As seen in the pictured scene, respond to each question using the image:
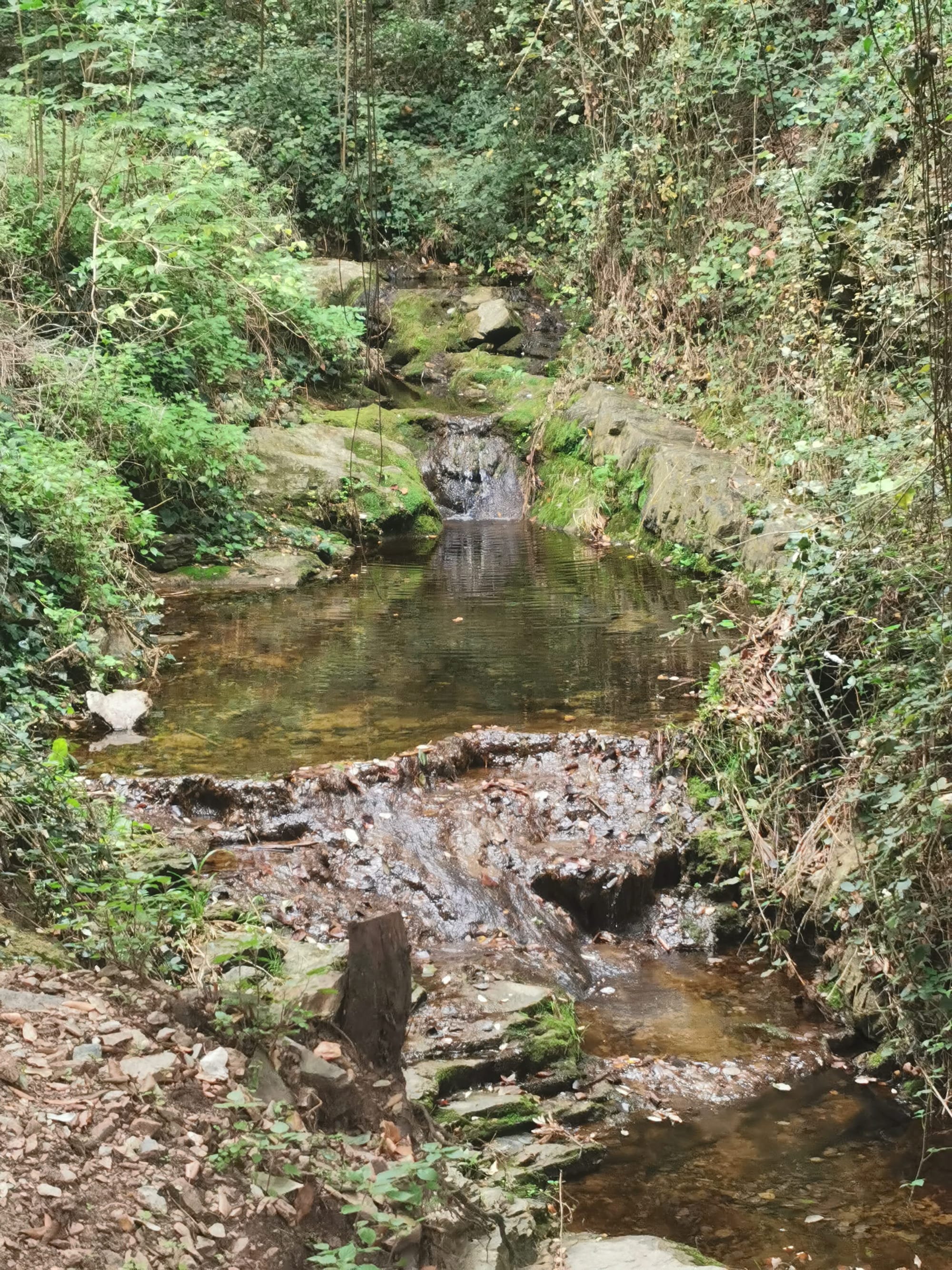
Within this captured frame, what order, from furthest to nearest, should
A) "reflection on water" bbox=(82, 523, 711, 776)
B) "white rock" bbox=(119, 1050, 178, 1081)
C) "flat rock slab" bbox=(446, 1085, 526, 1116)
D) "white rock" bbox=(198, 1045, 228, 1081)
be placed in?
1. "reflection on water" bbox=(82, 523, 711, 776)
2. "flat rock slab" bbox=(446, 1085, 526, 1116)
3. "white rock" bbox=(198, 1045, 228, 1081)
4. "white rock" bbox=(119, 1050, 178, 1081)

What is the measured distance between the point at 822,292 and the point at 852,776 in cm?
676

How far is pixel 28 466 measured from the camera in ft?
23.9

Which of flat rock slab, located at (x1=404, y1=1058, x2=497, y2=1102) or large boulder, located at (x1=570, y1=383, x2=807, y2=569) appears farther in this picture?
large boulder, located at (x1=570, y1=383, x2=807, y2=569)

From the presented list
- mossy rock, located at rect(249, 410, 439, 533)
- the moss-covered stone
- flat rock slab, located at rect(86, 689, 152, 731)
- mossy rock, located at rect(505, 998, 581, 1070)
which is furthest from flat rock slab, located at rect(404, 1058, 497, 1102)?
the moss-covered stone

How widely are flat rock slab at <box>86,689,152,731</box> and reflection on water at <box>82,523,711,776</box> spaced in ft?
0.42

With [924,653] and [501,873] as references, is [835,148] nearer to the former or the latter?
[924,653]

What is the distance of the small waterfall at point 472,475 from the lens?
14031mm

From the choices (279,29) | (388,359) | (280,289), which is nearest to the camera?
(280,289)

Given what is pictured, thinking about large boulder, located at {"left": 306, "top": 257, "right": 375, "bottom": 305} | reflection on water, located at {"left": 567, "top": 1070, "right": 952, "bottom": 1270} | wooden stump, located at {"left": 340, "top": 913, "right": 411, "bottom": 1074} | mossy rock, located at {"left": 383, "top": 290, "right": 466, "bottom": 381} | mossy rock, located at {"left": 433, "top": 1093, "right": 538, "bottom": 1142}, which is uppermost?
large boulder, located at {"left": 306, "top": 257, "right": 375, "bottom": 305}

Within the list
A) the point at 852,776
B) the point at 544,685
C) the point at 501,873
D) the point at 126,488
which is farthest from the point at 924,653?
the point at 126,488

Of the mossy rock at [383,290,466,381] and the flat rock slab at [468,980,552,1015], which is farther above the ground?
the mossy rock at [383,290,466,381]

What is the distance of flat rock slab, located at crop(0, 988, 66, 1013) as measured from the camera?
3.05 m

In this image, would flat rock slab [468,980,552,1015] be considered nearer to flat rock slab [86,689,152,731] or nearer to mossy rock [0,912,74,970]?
mossy rock [0,912,74,970]

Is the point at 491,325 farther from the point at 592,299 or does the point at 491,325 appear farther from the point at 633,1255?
the point at 633,1255
